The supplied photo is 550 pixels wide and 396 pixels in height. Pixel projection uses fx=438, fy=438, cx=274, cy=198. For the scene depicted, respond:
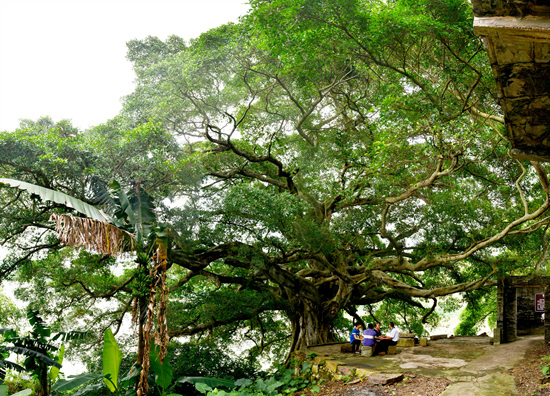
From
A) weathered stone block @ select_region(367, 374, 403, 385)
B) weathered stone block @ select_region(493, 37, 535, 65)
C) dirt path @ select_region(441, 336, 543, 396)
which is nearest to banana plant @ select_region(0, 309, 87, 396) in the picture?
weathered stone block @ select_region(367, 374, 403, 385)

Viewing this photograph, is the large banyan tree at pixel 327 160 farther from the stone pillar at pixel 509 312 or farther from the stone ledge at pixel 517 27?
the stone ledge at pixel 517 27

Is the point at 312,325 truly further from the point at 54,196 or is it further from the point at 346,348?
the point at 54,196

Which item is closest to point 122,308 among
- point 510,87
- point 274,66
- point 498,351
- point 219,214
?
point 219,214

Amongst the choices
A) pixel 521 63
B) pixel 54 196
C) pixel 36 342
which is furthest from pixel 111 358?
pixel 521 63

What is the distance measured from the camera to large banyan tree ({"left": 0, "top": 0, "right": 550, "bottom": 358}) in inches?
338

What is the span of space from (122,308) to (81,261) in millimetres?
3152

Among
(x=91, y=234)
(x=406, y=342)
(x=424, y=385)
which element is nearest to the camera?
(x=91, y=234)

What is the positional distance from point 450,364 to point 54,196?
8.49 meters

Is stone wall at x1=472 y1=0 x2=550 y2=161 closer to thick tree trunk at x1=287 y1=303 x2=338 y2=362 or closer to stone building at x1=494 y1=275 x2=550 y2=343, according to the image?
stone building at x1=494 y1=275 x2=550 y2=343

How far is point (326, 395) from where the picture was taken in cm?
835

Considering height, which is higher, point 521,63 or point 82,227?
point 521,63

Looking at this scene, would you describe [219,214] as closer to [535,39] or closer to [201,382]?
[201,382]

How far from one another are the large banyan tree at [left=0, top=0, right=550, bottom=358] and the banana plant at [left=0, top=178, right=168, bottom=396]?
4.07 feet

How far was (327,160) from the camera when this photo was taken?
1309 cm
